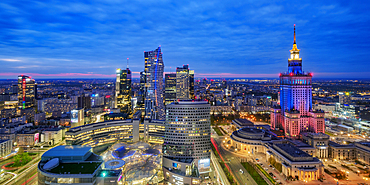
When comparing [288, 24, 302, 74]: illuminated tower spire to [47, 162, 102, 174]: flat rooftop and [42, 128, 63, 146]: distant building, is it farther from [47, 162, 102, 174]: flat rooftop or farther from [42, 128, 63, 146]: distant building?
[42, 128, 63, 146]: distant building

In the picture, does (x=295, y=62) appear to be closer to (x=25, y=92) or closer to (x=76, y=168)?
(x=76, y=168)

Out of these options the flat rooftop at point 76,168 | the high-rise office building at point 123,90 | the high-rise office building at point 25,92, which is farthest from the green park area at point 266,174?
the high-rise office building at point 25,92

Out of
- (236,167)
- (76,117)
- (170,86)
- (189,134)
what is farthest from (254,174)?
(170,86)

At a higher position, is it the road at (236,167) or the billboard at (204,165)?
the billboard at (204,165)

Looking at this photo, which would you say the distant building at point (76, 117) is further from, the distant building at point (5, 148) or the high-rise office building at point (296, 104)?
the high-rise office building at point (296, 104)

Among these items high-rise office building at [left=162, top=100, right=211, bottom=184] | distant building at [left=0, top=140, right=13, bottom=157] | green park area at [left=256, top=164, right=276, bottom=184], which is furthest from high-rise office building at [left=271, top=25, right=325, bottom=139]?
distant building at [left=0, top=140, right=13, bottom=157]

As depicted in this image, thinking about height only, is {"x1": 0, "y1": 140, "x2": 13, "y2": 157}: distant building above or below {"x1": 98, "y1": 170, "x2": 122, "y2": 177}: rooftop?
below
